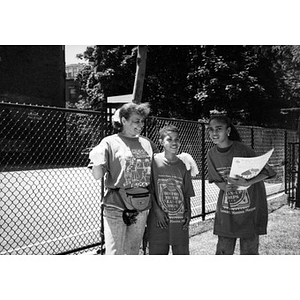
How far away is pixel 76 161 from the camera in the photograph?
2.75 metres

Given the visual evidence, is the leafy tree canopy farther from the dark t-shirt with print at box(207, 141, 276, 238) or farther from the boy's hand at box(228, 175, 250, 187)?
the boy's hand at box(228, 175, 250, 187)

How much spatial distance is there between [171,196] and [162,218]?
0.15 meters

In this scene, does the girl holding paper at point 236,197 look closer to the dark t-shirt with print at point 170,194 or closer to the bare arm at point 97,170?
the dark t-shirt with print at point 170,194

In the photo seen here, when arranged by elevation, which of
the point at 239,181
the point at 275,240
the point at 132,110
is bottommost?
the point at 275,240

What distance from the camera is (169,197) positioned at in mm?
2191

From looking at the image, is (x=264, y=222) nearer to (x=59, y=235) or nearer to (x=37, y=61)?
(x=37, y=61)

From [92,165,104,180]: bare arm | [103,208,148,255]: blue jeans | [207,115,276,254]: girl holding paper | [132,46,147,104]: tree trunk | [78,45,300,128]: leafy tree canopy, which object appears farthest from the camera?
[78,45,300,128]: leafy tree canopy

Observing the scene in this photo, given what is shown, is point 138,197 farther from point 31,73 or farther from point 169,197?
point 31,73

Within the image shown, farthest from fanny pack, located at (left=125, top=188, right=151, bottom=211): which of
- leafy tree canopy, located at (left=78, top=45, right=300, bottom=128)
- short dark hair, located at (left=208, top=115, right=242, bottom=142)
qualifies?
leafy tree canopy, located at (left=78, top=45, right=300, bottom=128)

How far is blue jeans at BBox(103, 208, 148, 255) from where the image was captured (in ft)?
6.85

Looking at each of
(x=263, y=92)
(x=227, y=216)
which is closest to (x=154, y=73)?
(x=263, y=92)

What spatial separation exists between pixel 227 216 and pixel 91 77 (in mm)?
1695

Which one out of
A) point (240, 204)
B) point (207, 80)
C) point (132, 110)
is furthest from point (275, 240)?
point (132, 110)

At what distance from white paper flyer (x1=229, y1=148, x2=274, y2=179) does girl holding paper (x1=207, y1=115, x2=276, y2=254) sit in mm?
28
